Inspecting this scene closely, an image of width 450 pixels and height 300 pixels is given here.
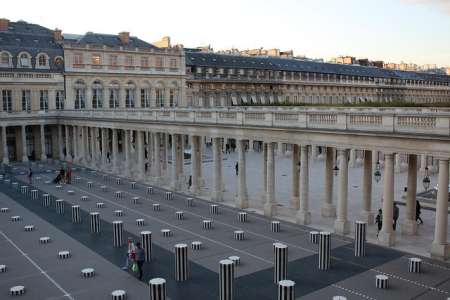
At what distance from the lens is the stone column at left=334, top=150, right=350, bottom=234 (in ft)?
89.3

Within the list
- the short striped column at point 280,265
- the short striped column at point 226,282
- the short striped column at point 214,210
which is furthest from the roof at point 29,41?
the short striped column at point 226,282

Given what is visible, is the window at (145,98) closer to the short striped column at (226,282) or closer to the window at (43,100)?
the window at (43,100)

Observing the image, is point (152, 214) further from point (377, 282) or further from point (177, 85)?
point (177, 85)

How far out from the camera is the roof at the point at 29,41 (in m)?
68.6

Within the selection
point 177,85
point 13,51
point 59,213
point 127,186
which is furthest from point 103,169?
point 177,85

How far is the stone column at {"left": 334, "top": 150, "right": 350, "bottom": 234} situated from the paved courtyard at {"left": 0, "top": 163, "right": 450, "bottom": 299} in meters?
0.91

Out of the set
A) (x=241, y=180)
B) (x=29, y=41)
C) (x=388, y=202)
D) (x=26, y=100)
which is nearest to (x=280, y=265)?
(x=388, y=202)

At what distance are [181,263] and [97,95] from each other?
196 ft

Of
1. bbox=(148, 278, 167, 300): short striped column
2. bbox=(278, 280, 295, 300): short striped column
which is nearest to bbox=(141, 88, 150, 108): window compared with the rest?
bbox=(148, 278, 167, 300): short striped column

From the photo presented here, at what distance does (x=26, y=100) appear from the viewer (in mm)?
67500

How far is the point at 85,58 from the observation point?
73750mm

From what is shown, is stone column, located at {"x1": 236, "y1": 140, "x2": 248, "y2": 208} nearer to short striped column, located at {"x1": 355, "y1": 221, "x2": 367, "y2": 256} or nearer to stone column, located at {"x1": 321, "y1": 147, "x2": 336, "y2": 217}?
stone column, located at {"x1": 321, "y1": 147, "x2": 336, "y2": 217}

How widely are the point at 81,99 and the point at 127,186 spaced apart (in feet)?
110

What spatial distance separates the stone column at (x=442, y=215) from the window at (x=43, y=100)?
5870 cm
